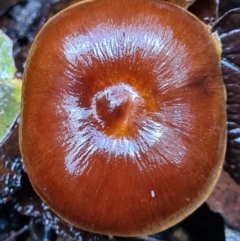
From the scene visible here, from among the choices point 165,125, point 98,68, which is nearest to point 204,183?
point 165,125

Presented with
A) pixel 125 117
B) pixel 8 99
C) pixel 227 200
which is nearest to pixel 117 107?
pixel 125 117

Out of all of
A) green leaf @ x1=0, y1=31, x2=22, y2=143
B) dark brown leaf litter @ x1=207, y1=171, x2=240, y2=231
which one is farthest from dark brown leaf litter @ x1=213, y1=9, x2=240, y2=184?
green leaf @ x1=0, y1=31, x2=22, y2=143

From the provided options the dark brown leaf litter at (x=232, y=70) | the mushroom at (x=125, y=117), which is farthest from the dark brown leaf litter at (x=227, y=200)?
the mushroom at (x=125, y=117)

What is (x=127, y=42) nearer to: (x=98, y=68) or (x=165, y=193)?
(x=98, y=68)

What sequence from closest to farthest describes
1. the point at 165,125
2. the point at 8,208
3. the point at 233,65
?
the point at 165,125
the point at 233,65
the point at 8,208

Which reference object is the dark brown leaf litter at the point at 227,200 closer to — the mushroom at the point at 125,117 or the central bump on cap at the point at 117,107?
the mushroom at the point at 125,117

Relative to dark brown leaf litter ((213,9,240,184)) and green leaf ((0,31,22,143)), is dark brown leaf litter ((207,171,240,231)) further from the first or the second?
green leaf ((0,31,22,143))

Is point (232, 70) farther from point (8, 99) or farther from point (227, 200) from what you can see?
point (8, 99)
